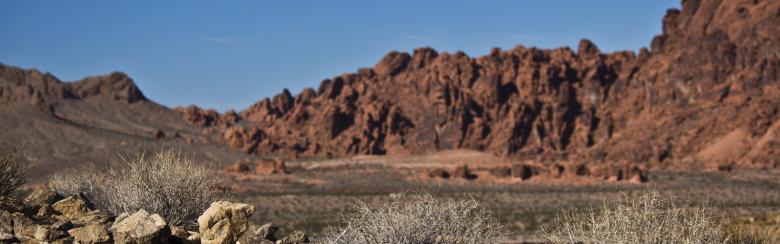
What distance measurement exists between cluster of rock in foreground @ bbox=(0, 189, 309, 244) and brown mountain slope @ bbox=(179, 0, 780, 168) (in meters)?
61.2

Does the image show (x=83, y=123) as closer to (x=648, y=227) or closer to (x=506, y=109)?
(x=506, y=109)

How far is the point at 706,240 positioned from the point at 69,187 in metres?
11.4

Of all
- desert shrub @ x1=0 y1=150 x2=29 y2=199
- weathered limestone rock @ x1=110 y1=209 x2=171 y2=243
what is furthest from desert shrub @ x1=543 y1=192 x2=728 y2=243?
desert shrub @ x1=0 y1=150 x2=29 y2=199

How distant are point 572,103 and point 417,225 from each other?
286 ft

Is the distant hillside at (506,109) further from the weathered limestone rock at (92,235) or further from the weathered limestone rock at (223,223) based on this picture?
the weathered limestone rock at (92,235)

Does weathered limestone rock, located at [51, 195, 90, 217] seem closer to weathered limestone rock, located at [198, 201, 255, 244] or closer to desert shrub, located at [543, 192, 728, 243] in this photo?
weathered limestone rock, located at [198, 201, 255, 244]

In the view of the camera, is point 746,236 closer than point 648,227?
No

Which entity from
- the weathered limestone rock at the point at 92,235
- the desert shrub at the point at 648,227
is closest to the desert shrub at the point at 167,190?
the weathered limestone rock at the point at 92,235

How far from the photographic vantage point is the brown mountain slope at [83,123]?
73.3 metres

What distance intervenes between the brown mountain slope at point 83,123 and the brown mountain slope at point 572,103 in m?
8.60

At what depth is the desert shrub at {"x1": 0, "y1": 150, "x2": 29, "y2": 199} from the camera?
1261 cm

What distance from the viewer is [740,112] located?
237 feet

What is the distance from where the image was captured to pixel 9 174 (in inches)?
504

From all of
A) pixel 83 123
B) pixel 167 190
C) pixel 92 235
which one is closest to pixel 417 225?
pixel 92 235
